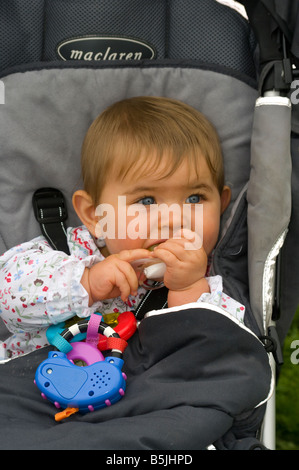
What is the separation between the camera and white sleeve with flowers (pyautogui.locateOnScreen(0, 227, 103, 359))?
1425 millimetres

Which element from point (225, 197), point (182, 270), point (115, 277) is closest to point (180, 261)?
point (182, 270)

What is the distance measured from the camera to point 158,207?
1.49 m

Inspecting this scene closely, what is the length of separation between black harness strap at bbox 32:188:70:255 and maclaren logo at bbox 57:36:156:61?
0.35 metres

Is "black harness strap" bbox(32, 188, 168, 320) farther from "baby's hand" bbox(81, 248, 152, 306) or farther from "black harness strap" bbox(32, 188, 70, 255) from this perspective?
"baby's hand" bbox(81, 248, 152, 306)

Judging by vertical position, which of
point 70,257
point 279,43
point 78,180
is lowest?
point 70,257

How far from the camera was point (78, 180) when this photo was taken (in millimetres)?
1665

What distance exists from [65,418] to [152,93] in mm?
826

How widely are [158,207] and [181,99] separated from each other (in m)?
0.31

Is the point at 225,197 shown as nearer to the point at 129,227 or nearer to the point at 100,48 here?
the point at 129,227

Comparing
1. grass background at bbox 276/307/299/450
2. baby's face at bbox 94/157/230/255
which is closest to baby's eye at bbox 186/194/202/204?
baby's face at bbox 94/157/230/255

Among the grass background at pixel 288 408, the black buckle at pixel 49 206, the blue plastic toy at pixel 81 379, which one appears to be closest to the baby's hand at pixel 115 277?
the blue plastic toy at pixel 81 379

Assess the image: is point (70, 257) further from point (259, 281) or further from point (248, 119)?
point (248, 119)

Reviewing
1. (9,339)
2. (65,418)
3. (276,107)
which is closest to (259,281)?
(276,107)

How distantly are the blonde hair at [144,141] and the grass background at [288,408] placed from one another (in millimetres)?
795
